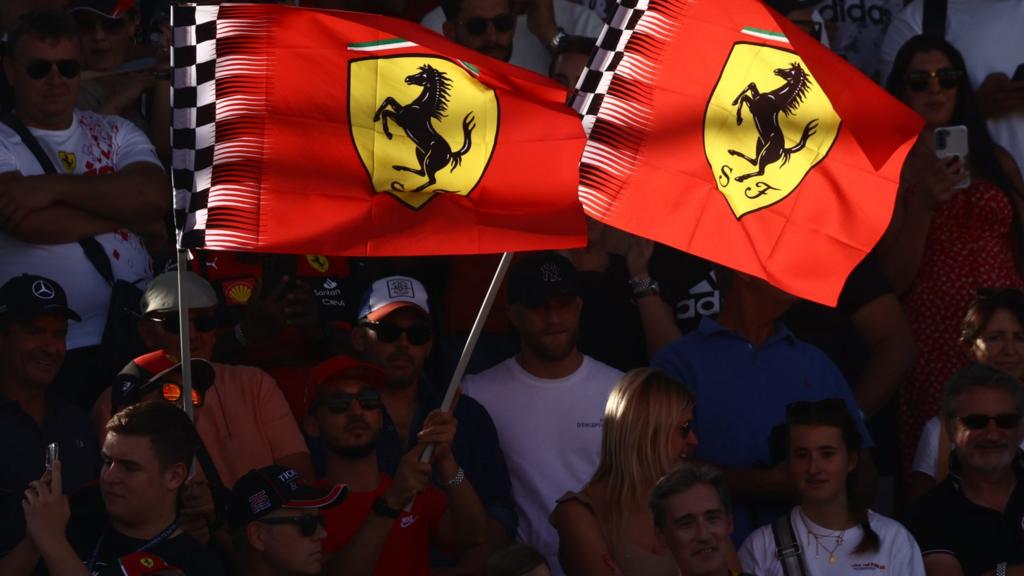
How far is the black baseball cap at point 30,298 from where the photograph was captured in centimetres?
860

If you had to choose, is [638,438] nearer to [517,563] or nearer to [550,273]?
[517,563]

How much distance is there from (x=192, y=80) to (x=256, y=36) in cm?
29

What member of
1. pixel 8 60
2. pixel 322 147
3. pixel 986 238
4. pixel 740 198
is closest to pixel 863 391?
pixel 986 238

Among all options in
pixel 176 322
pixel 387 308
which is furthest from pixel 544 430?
pixel 176 322

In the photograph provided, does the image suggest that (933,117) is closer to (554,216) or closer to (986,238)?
(986,238)

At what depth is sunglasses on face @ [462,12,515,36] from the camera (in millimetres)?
10781

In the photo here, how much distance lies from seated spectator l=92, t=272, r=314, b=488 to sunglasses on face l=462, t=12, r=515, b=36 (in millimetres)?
2427

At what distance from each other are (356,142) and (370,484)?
145 cm

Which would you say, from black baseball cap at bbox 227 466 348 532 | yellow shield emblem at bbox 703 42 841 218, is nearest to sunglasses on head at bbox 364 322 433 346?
black baseball cap at bbox 227 466 348 532

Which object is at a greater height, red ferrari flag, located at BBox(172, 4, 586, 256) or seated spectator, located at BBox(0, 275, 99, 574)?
red ferrari flag, located at BBox(172, 4, 586, 256)

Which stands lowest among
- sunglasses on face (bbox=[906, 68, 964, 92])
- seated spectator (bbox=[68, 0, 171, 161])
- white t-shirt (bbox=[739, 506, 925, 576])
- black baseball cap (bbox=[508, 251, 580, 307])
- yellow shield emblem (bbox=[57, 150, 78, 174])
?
white t-shirt (bbox=[739, 506, 925, 576])

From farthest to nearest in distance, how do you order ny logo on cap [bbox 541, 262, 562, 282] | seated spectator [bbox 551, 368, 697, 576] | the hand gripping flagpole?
ny logo on cap [bbox 541, 262, 562, 282]
seated spectator [bbox 551, 368, 697, 576]
the hand gripping flagpole

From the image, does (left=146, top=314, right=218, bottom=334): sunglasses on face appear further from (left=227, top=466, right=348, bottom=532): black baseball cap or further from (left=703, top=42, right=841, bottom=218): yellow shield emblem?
(left=703, top=42, right=841, bottom=218): yellow shield emblem

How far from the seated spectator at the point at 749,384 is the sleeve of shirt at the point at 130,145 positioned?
253 cm
